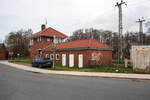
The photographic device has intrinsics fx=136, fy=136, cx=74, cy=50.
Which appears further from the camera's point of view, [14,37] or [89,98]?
[14,37]

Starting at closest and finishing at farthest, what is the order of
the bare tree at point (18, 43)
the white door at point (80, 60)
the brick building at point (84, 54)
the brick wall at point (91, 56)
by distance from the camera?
the brick wall at point (91, 56) → the brick building at point (84, 54) → the white door at point (80, 60) → the bare tree at point (18, 43)

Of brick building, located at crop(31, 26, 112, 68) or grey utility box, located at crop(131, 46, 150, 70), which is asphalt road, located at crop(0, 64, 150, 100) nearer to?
grey utility box, located at crop(131, 46, 150, 70)

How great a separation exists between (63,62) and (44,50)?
7.41 meters

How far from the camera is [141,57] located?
15.0 m

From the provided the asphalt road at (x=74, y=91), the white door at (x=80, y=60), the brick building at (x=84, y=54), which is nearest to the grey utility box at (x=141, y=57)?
the brick building at (x=84, y=54)

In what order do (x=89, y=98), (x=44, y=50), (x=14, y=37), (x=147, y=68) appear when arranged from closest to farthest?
(x=89, y=98)
(x=147, y=68)
(x=44, y=50)
(x=14, y=37)

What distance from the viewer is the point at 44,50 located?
27609 millimetres

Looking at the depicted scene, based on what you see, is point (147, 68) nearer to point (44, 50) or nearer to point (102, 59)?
point (102, 59)

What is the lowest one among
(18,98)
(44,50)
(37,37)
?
(18,98)

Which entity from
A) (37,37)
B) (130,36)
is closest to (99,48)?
(37,37)

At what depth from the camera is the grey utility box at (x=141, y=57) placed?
14711mm

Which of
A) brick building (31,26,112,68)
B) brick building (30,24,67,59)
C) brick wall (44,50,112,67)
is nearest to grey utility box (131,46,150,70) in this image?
brick building (31,26,112,68)

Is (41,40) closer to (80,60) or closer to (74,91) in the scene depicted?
(80,60)

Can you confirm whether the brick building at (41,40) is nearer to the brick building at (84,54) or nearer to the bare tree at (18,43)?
the brick building at (84,54)
